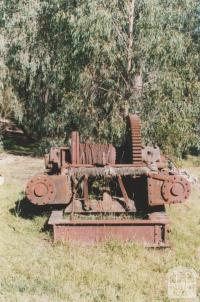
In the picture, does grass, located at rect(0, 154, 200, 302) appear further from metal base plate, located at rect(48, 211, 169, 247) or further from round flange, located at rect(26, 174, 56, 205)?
round flange, located at rect(26, 174, 56, 205)

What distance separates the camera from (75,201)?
8.25 metres

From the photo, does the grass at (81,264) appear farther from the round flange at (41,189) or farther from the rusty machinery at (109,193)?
the round flange at (41,189)

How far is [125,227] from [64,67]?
9.53m

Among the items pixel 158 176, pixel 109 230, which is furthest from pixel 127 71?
pixel 109 230

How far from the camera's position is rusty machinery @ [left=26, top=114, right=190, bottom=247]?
699 centimetres

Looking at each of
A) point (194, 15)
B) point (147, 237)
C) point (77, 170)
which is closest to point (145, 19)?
point (194, 15)

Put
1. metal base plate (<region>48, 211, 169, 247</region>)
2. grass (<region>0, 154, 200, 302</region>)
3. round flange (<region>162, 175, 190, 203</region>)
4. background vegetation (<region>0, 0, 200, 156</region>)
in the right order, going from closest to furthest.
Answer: grass (<region>0, 154, 200, 302</region>)
metal base plate (<region>48, 211, 169, 247</region>)
round flange (<region>162, 175, 190, 203</region>)
background vegetation (<region>0, 0, 200, 156</region>)

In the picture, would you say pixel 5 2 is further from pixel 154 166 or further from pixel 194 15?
pixel 154 166

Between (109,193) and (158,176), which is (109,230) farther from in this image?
(109,193)

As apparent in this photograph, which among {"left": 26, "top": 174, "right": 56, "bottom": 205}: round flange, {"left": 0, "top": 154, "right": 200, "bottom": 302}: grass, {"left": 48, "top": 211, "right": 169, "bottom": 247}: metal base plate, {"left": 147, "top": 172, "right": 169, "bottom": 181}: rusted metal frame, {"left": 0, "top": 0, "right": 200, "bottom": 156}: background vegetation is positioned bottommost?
{"left": 0, "top": 154, "right": 200, "bottom": 302}: grass

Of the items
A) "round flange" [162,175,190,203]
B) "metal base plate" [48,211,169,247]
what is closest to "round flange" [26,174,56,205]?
"metal base plate" [48,211,169,247]

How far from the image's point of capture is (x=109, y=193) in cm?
859

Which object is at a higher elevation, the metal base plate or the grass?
the metal base plate

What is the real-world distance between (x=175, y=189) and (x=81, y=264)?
188 centimetres
